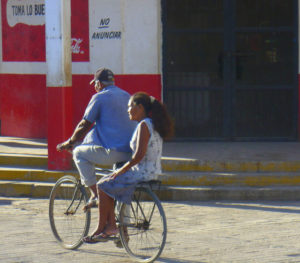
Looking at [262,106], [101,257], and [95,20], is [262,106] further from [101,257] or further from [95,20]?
[101,257]

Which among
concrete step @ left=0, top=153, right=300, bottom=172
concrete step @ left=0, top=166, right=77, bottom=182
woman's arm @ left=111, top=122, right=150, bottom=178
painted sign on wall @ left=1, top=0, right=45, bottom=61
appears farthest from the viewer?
painted sign on wall @ left=1, top=0, right=45, bottom=61

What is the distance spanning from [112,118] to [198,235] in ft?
5.17

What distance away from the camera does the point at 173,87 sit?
12.2 m

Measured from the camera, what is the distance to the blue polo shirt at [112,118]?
708 centimetres

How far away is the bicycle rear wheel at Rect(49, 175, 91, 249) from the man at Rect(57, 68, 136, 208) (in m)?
0.20

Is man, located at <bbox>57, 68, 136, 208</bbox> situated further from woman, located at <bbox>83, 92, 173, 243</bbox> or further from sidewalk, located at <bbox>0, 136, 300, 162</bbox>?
sidewalk, located at <bbox>0, 136, 300, 162</bbox>

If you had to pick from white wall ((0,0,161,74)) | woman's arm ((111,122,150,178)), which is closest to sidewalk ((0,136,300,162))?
white wall ((0,0,161,74))

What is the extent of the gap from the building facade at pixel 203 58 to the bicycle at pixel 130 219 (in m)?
4.92

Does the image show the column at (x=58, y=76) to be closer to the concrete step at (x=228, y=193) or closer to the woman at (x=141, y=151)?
the concrete step at (x=228, y=193)

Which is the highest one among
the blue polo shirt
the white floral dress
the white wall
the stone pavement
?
the white wall

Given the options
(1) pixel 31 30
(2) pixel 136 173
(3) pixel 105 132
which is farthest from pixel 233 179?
(1) pixel 31 30

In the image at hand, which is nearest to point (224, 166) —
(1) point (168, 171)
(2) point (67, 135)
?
(1) point (168, 171)

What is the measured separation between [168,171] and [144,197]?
12.0 ft

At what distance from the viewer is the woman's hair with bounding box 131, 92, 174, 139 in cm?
664
